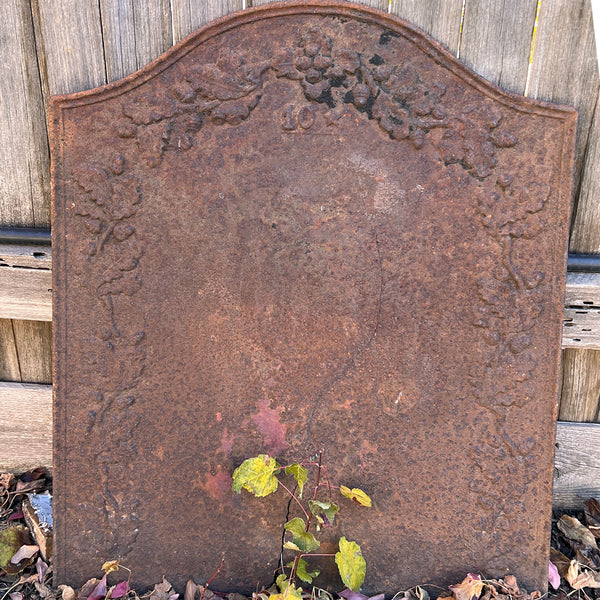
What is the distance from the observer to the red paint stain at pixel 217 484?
5.03 ft

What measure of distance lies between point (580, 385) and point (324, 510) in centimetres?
105

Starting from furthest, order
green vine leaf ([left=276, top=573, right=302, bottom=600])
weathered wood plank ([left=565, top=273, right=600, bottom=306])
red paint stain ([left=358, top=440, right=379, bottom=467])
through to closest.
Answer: weathered wood plank ([left=565, top=273, right=600, bottom=306]) < red paint stain ([left=358, top=440, right=379, bottom=467]) < green vine leaf ([left=276, top=573, right=302, bottom=600])

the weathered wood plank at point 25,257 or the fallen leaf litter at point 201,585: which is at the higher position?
the weathered wood plank at point 25,257

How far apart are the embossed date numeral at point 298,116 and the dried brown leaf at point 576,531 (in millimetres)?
1616

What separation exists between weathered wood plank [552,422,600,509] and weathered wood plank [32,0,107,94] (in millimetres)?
1993

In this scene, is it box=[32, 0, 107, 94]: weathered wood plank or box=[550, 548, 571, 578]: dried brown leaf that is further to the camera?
box=[550, 548, 571, 578]: dried brown leaf

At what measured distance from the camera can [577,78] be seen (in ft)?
4.93

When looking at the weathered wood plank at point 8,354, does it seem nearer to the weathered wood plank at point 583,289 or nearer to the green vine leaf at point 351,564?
the green vine leaf at point 351,564

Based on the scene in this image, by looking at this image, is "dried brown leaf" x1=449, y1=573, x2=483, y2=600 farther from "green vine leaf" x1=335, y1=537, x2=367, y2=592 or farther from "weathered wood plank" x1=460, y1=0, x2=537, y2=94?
"weathered wood plank" x1=460, y1=0, x2=537, y2=94

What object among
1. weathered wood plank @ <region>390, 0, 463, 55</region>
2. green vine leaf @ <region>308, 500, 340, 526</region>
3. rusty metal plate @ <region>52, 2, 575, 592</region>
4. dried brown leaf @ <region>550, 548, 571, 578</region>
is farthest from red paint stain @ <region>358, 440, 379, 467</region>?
weathered wood plank @ <region>390, 0, 463, 55</region>

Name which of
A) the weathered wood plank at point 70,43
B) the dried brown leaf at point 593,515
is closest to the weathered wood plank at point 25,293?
the weathered wood plank at point 70,43

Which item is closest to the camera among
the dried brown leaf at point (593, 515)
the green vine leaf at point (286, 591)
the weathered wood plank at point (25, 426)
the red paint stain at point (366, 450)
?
the green vine leaf at point (286, 591)

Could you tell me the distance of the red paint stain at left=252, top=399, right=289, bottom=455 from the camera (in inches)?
60.0

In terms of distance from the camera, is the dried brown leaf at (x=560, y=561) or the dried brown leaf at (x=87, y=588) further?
the dried brown leaf at (x=560, y=561)
